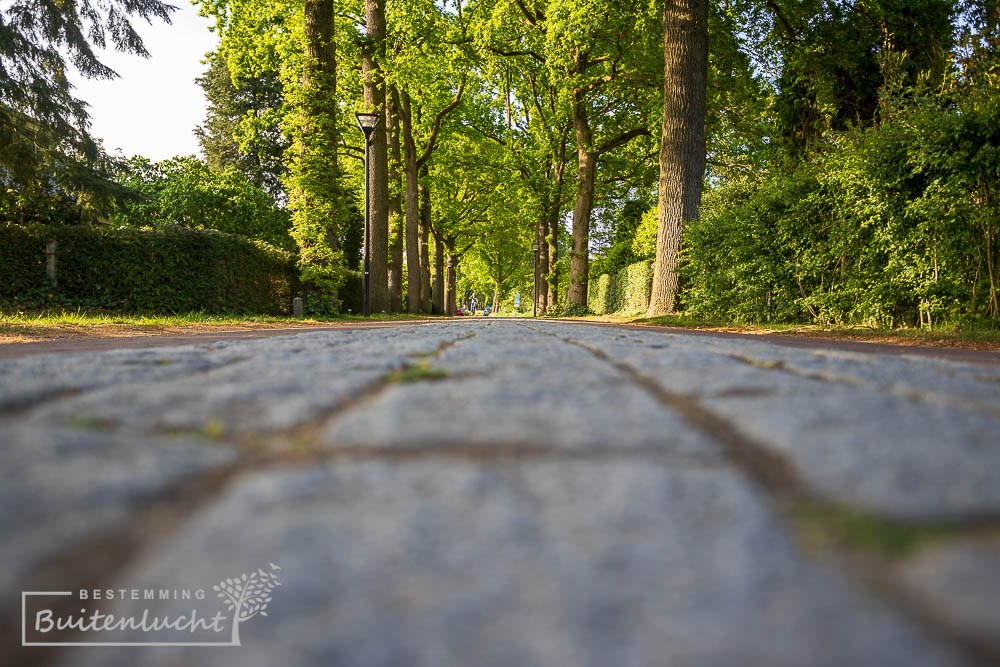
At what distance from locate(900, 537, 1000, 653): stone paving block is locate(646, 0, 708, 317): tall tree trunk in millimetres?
11344

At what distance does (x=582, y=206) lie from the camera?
18812 millimetres

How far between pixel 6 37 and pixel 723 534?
2303cm

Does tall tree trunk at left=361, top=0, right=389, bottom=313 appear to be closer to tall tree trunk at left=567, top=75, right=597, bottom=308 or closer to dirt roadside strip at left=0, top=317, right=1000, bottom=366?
tall tree trunk at left=567, top=75, right=597, bottom=308

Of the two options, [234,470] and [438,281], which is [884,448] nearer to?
[234,470]

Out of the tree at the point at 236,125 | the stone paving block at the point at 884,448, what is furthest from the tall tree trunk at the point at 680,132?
the tree at the point at 236,125

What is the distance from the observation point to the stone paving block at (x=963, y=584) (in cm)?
52

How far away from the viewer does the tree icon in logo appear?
61 centimetres

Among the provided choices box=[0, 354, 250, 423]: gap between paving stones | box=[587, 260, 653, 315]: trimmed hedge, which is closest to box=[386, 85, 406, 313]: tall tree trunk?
box=[587, 260, 653, 315]: trimmed hedge

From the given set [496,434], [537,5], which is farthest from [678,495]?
[537,5]

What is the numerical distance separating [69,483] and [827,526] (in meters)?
1.10

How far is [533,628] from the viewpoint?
0.54 m

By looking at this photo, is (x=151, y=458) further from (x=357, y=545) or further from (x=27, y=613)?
(x=357, y=545)

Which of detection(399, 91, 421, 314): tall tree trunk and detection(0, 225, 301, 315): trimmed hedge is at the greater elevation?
detection(399, 91, 421, 314): tall tree trunk
